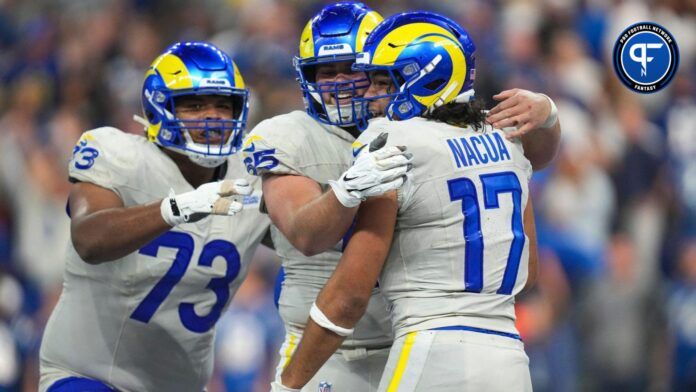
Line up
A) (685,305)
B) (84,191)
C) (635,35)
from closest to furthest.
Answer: (84,191) < (635,35) < (685,305)

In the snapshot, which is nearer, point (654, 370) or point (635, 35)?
point (635, 35)

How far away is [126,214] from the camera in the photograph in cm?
353

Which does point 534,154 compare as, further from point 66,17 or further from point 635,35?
point 66,17

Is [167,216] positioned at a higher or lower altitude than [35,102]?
higher

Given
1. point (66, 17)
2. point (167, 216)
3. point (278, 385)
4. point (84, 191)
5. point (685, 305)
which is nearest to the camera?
point (278, 385)

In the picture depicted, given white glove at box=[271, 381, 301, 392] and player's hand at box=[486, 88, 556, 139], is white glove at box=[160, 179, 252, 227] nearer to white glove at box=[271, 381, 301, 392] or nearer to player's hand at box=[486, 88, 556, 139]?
white glove at box=[271, 381, 301, 392]

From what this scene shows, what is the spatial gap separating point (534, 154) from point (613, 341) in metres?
3.12

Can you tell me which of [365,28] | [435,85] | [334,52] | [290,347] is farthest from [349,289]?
[365,28]

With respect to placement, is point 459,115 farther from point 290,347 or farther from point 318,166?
point 290,347

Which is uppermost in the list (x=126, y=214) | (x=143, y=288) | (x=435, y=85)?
(x=435, y=85)

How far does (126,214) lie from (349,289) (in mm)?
956

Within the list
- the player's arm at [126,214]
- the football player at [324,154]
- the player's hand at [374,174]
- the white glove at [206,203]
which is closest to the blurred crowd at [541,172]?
the player's arm at [126,214]

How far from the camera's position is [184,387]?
159 inches

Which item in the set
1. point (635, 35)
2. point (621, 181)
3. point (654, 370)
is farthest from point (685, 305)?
point (635, 35)
